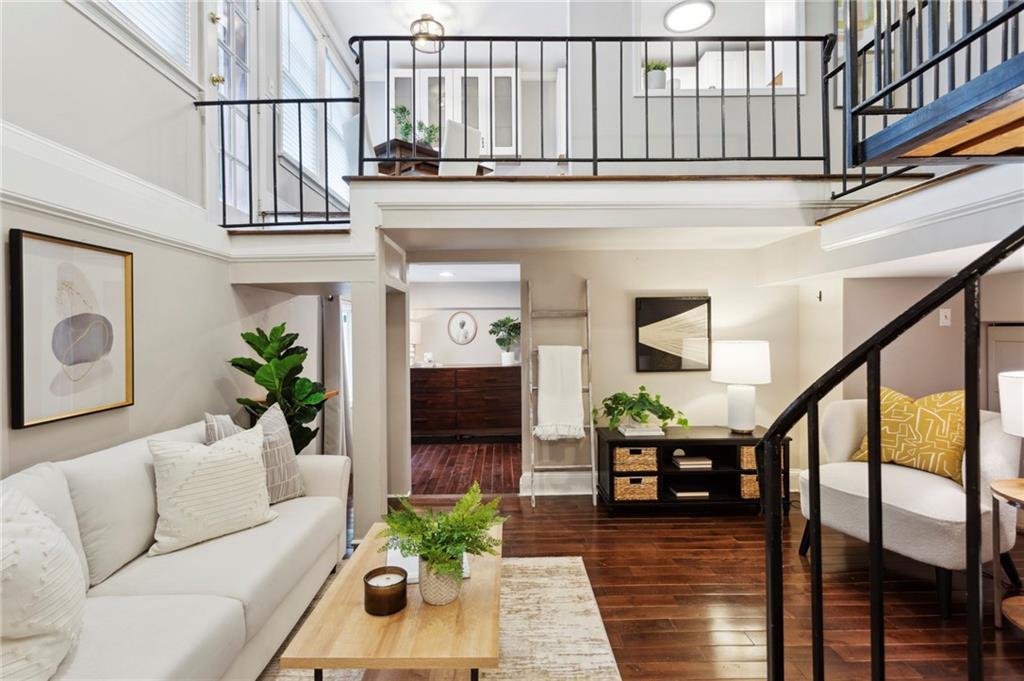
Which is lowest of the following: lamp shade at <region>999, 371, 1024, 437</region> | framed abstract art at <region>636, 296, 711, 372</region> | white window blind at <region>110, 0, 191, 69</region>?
lamp shade at <region>999, 371, 1024, 437</region>

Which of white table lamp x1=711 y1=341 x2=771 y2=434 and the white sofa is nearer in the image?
the white sofa

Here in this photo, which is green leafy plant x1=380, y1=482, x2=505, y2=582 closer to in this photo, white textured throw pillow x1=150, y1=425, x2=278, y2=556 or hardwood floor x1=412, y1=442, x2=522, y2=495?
white textured throw pillow x1=150, y1=425, x2=278, y2=556

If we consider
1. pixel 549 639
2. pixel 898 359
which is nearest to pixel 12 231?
pixel 549 639

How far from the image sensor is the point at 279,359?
2980 mm

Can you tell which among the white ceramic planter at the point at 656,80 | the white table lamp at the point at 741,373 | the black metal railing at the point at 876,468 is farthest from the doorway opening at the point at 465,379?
the black metal railing at the point at 876,468

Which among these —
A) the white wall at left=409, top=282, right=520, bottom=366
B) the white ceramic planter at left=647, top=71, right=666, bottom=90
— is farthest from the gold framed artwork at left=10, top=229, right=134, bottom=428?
the white wall at left=409, top=282, right=520, bottom=366

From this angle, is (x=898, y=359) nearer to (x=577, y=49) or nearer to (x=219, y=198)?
(x=577, y=49)

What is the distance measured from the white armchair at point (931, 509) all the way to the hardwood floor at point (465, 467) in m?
2.48

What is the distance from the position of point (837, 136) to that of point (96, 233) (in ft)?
15.5

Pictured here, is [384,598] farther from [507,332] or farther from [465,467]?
[507,332]

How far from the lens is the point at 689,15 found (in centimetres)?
386

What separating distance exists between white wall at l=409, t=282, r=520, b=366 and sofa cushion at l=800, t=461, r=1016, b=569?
17.5ft

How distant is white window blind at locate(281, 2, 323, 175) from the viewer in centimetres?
433

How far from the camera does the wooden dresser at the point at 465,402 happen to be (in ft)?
22.4
